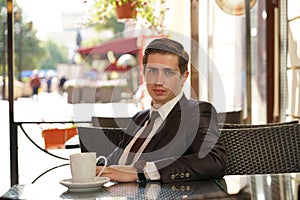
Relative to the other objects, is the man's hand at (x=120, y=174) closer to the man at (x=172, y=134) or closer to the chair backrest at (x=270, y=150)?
the man at (x=172, y=134)

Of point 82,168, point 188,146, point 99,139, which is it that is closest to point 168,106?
point 188,146

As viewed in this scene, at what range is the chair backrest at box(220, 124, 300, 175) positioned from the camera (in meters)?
2.61

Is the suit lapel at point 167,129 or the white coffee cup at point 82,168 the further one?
the suit lapel at point 167,129

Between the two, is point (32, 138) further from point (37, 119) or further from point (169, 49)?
point (169, 49)

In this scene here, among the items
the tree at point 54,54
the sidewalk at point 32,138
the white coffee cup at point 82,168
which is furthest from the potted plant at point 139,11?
the tree at point 54,54

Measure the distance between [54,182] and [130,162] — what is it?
1.51 ft

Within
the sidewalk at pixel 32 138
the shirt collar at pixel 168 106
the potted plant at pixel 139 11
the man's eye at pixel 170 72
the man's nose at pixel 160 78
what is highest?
the potted plant at pixel 139 11

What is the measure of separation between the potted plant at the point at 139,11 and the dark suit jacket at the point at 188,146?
2.75 meters

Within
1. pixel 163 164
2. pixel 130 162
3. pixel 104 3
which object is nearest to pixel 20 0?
pixel 104 3

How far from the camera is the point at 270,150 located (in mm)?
2633

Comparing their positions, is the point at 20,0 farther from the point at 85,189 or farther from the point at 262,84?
the point at 85,189

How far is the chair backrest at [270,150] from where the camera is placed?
261 cm

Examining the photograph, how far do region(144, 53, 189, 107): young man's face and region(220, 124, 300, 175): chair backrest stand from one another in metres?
0.56

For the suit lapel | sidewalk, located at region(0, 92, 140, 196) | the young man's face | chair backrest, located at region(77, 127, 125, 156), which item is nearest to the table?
the suit lapel
